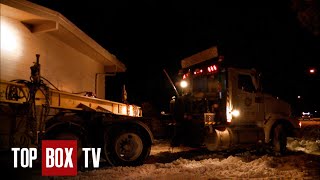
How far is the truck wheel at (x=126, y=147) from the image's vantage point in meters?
9.10

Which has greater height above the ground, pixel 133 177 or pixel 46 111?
pixel 46 111

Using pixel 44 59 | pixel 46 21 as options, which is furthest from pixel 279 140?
pixel 46 21

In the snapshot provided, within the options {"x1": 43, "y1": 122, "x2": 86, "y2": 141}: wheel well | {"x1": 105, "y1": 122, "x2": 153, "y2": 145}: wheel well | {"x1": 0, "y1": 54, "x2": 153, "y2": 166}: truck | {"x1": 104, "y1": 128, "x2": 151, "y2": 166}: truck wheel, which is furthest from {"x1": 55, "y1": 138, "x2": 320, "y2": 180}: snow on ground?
{"x1": 43, "y1": 122, "x2": 86, "y2": 141}: wheel well

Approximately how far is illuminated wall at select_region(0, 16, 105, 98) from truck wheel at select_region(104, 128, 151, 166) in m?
3.16

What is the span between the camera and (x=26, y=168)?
27.3 ft

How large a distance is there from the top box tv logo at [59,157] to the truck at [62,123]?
0.16 meters

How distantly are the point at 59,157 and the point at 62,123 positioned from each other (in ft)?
2.78

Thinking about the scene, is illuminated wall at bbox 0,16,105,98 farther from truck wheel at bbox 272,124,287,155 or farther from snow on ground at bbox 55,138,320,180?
truck wheel at bbox 272,124,287,155

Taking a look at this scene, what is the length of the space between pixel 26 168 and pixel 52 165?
872 millimetres

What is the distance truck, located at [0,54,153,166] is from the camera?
7.35 meters

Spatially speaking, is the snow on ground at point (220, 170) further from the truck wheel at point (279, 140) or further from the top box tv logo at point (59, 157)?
the truck wheel at point (279, 140)

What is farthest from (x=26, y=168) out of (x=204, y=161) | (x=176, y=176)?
(x=204, y=161)

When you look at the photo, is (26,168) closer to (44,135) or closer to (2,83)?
(44,135)

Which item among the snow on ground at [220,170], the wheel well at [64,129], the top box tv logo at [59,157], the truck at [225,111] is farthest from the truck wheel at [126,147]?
the truck at [225,111]
